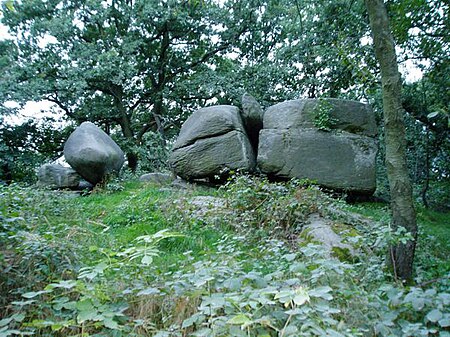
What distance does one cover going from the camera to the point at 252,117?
8578 millimetres

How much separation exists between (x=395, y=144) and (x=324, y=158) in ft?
15.6

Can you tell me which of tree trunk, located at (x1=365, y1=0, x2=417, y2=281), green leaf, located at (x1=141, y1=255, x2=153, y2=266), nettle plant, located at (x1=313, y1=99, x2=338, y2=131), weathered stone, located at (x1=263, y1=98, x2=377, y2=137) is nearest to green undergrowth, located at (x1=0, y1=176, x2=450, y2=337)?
green leaf, located at (x1=141, y1=255, x2=153, y2=266)

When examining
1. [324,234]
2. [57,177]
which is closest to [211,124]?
[57,177]

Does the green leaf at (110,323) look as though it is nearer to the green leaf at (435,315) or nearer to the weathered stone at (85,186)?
the green leaf at (435,315)

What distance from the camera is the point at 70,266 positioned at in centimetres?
282

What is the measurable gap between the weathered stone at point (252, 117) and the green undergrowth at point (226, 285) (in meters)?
3.79

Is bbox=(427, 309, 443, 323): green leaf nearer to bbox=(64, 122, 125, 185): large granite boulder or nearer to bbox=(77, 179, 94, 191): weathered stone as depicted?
bbox=(64, 122, 125, 185): large granite boulder

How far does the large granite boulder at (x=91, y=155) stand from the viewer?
8.59 metres

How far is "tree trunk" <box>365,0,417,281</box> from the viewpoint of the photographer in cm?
290

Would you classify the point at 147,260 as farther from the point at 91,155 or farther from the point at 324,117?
the point at 91,155

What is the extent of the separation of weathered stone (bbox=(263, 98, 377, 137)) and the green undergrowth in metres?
3.28

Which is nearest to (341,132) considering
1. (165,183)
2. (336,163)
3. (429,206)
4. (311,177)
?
(336,163)

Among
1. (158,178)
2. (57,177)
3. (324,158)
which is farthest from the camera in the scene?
(158,178)

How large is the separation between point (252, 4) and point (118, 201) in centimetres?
807
